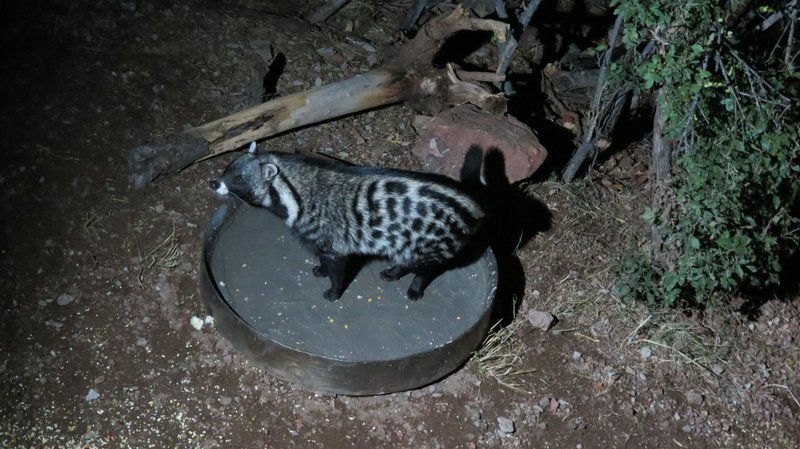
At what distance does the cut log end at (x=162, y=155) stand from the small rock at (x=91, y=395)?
5.86ft

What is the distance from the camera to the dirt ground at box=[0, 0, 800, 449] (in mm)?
4832

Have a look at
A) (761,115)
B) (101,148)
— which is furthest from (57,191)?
(761,115)

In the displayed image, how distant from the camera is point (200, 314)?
532cm

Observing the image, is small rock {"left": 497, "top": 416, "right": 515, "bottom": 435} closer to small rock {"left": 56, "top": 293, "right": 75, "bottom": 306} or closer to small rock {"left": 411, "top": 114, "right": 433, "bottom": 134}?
small rock {"left": 411, "top": 114, "right": 433, "bottom": 134}

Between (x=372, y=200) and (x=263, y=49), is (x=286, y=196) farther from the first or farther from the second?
(x=263, y=49)

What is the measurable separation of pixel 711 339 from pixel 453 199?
7.66 ft

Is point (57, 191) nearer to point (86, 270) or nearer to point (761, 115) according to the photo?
point (86, 270)

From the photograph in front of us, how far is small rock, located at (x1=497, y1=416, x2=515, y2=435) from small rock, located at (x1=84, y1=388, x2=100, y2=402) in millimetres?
2528

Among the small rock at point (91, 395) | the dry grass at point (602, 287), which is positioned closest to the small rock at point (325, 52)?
the dry grass at point (602, 287)

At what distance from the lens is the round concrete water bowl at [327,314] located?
4727 millimetres

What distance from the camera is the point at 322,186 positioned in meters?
5.15

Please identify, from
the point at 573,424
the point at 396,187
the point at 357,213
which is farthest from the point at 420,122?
the point at 573,424

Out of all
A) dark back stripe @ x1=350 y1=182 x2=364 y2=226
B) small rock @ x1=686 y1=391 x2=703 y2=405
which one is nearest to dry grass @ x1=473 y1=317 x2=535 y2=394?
small rock @ x1=686 y1=391 x2=703 y2=405

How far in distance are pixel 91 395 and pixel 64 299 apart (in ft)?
2.65
